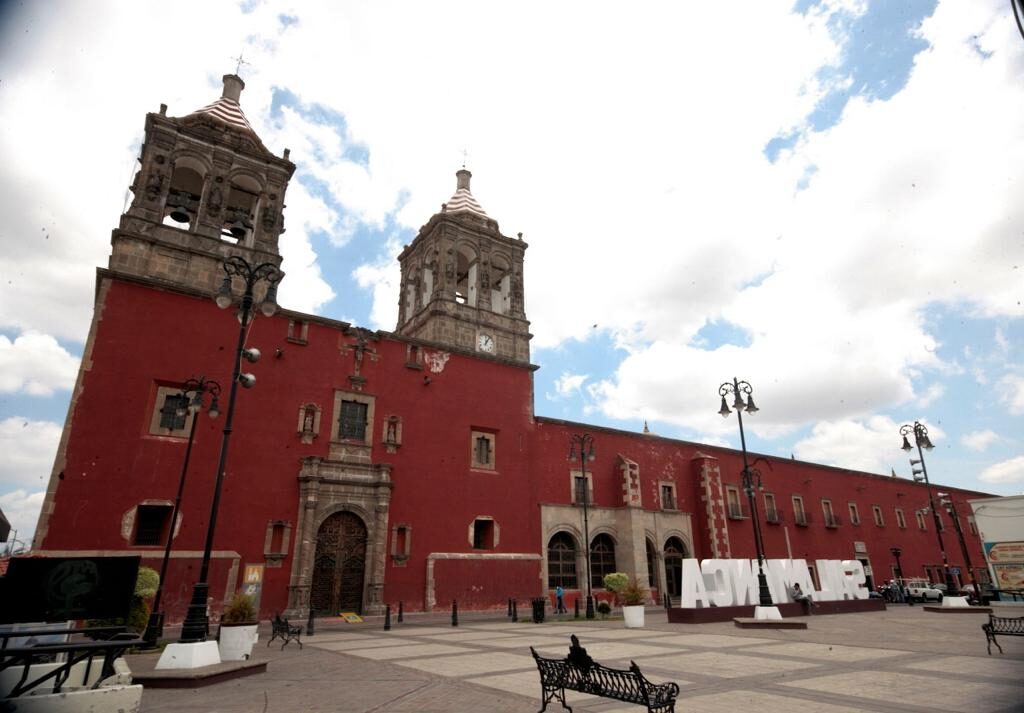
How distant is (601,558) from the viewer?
25.2 meters

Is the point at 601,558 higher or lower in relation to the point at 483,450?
lower

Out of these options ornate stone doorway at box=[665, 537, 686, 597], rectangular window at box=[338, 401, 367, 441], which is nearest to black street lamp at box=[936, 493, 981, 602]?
ornate stone doorway at box=[665, 537, 686, 597]

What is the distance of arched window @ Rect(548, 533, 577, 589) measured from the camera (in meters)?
23.6

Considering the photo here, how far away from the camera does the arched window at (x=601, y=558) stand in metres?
24.6

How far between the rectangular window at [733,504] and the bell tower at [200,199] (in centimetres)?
2543

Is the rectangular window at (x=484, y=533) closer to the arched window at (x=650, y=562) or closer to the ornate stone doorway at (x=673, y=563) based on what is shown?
the arched window at (x=650, y=562)

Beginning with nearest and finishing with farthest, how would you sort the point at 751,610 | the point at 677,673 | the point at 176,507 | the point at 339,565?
the point at 677,673
the point at 176,507
the point at 751,610
the point at 339,565

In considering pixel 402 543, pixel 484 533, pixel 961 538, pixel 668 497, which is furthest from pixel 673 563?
pixel 402 543

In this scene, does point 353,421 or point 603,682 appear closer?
point 603,682

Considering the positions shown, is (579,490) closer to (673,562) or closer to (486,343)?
(673,562)

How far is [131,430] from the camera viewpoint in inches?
641

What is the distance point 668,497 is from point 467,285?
51.2ft

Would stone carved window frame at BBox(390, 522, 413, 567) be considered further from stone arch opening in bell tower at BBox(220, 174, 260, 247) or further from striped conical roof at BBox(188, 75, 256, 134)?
striped conical roof at BBox(188, 75, 256, 134)

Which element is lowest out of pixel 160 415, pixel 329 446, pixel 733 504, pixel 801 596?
pixel 801 596
